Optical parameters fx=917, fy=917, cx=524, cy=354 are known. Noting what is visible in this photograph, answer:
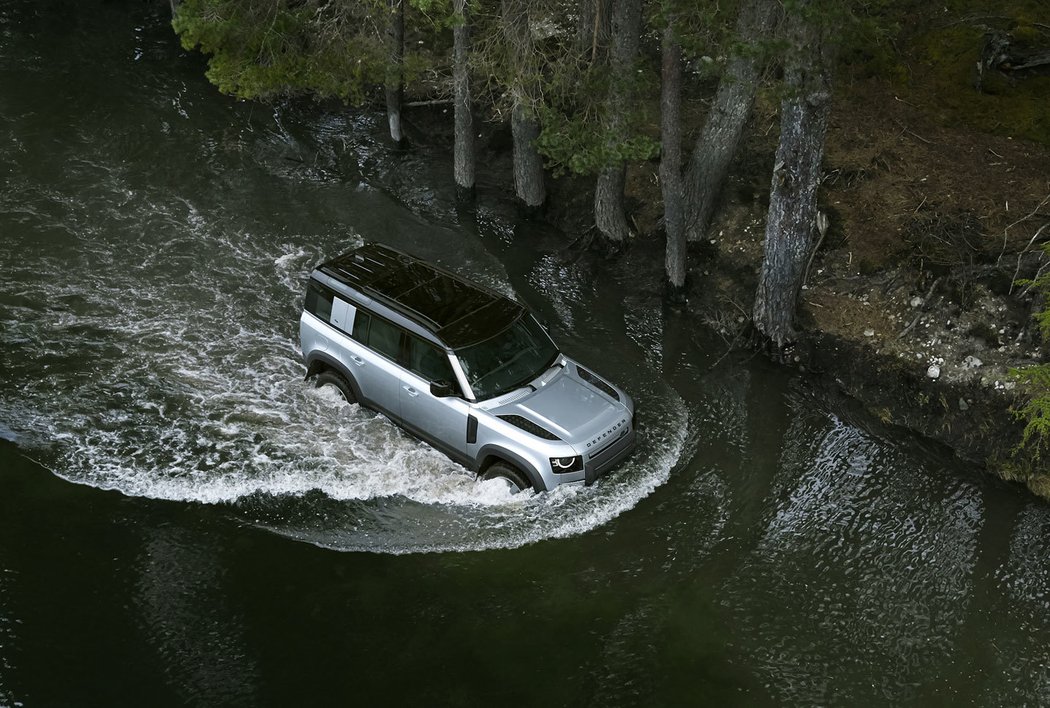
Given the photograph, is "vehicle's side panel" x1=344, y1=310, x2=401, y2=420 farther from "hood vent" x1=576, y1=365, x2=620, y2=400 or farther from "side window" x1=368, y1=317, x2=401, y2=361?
"hood vent" x1=576, y1=365, x2=620, y2=400

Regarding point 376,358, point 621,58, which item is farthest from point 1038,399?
point 376,358

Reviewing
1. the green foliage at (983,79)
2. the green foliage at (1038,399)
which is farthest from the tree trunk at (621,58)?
the green foliage at (983,79)

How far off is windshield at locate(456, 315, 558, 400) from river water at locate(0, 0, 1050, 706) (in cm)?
110

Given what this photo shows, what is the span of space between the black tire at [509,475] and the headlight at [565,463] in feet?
1.37

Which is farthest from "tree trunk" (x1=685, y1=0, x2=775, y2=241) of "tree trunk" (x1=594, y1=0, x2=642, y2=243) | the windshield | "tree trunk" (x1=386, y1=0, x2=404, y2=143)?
"tree trunk" (x1=386, y1=0, x2=404, y2=143)

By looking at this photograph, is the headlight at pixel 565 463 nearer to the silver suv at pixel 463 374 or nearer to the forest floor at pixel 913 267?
the silver suv at pixel 463 374

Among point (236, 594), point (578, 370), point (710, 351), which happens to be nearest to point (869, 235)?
point (710, 351)

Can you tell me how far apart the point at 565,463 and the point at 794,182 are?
16.6 ft

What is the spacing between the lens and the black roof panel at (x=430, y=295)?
10.3 metres

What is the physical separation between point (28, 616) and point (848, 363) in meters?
9.96

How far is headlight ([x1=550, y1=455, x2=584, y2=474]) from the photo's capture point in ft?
31.1

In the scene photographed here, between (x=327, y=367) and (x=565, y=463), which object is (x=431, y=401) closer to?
(x=565, y=463)

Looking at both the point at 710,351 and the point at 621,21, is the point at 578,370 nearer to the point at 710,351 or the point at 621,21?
the point at 710,351

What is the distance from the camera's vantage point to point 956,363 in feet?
38.1
